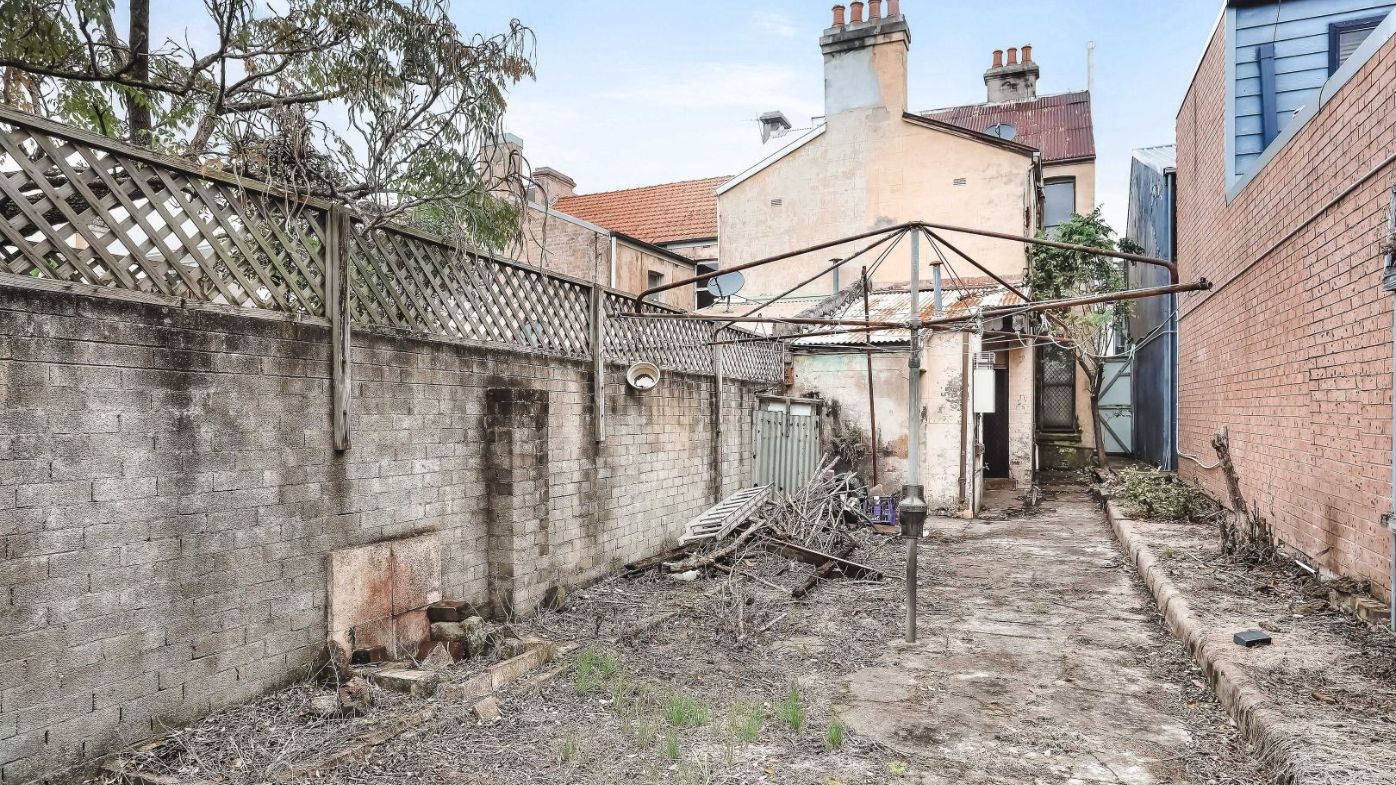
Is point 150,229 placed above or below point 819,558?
above

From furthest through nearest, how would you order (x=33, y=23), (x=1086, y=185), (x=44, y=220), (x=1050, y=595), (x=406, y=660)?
(x=1086, y=185)
(x=1050, y=595)
(x=33, y=23)
(x=406, y=660)
(x=44, y=220)

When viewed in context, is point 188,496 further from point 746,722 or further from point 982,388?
point 982,388


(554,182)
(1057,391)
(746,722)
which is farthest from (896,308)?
(554,182)

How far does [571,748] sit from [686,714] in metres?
0.66

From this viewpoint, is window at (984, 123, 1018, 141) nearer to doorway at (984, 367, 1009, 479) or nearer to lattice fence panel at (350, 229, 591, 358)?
doorway at (984, 367, 1009, 479)

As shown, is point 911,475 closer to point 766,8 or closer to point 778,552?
point 778,552

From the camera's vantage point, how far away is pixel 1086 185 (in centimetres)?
2577

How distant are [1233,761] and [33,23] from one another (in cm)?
828

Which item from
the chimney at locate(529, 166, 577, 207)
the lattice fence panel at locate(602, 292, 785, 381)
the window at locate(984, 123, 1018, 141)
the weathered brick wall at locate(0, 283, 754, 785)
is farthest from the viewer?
the window at locate(984, 123, 1018, 141)

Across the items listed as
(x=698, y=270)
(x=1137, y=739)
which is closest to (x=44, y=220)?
(x=1137, y=739)

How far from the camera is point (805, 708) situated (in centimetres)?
428

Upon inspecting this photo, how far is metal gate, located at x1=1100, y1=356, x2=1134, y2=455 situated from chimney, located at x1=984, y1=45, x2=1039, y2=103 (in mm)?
13879

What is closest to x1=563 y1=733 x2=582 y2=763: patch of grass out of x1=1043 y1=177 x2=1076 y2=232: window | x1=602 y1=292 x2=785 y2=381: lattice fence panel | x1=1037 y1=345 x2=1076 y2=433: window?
x1=602 y1=292 x2=785 y2=381: lattice fence panel

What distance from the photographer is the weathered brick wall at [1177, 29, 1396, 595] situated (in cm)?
461
